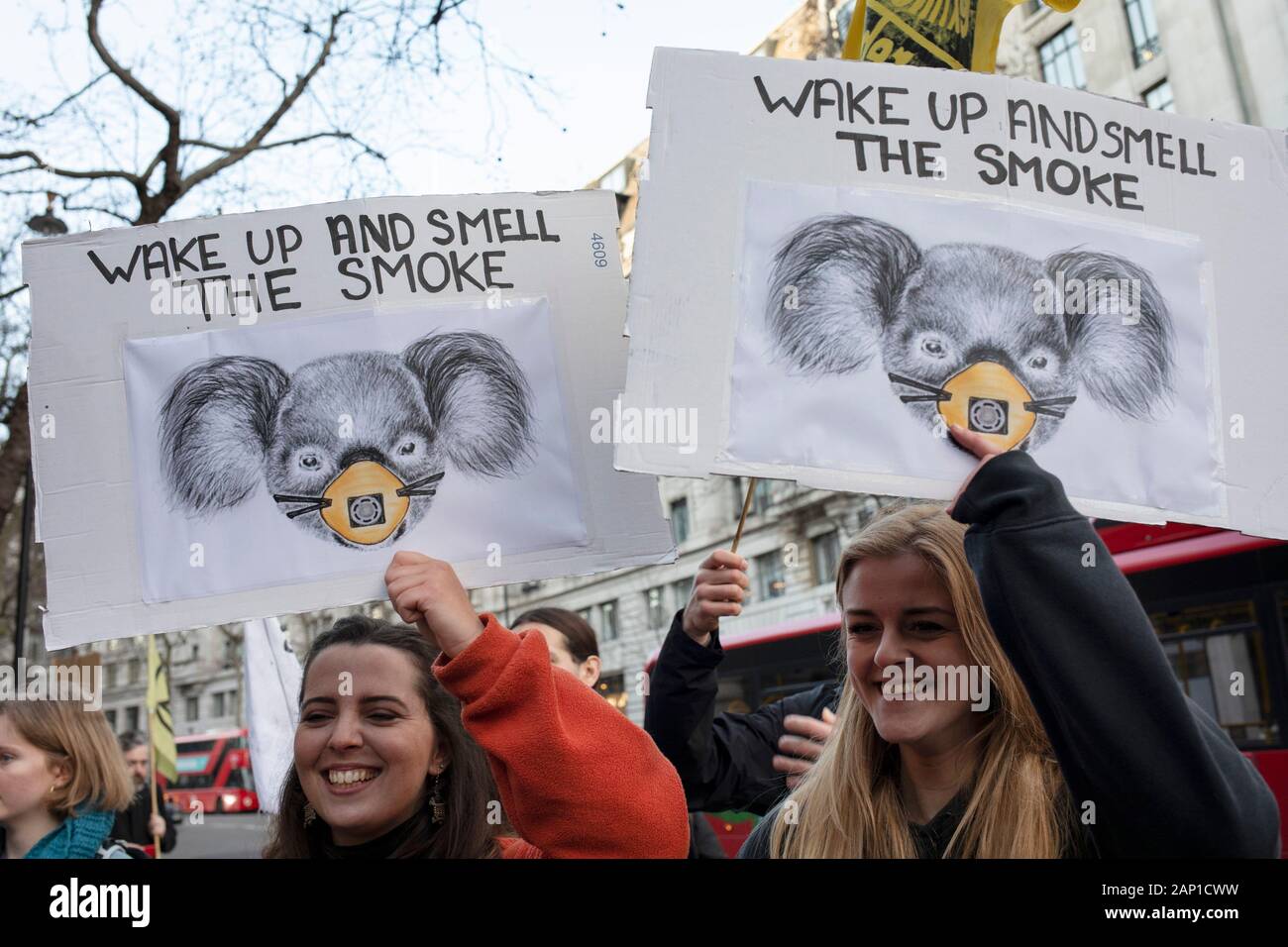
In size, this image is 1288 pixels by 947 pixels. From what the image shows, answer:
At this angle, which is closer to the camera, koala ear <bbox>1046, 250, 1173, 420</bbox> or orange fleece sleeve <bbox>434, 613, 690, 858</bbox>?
orange fleece sleeve <bbox>434, 613, 690, 858</bbox>

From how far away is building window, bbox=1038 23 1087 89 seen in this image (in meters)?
20.9

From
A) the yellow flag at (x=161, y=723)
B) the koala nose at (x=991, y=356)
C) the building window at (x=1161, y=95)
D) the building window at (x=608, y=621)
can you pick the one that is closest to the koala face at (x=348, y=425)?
the koala nose at (x=991, y=356)

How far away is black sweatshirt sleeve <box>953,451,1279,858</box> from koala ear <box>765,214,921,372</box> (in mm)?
Answer: 522

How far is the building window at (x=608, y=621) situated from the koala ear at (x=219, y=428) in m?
31.6

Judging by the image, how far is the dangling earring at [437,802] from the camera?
6.75ft

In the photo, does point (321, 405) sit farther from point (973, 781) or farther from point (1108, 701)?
point (1108, 701)

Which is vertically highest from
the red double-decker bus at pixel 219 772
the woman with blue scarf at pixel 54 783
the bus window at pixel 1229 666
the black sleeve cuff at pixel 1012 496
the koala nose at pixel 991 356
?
the koala nose at pixel 991 356

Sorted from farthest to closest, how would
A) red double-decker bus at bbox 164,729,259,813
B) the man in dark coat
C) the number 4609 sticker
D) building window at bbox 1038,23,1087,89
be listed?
red double-decker bus at bbox 164,729,259,813
building window at bbox 1038,23,1087,89
the man in dark coat
the number 4609 sticker

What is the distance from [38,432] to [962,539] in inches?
64.7

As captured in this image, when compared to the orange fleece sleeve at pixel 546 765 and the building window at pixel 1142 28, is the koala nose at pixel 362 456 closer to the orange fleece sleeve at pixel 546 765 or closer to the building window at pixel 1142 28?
the orange fleece sleeve at pixel 546 765

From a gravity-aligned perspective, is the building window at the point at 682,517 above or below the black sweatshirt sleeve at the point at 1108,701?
above

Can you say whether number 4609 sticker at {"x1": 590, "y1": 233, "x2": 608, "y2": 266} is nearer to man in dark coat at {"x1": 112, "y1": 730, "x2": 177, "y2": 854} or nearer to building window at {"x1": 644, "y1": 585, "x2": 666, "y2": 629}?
man in dark coat at {"x1": 112, "y1": 730, "x2": 177, "y2": 854}

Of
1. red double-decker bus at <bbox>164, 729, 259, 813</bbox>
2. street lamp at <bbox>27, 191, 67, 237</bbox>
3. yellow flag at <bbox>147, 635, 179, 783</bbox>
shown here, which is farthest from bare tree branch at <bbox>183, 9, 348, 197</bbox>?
red double-decker bus at <bbox>164, 729, 259, 813</bbox>
